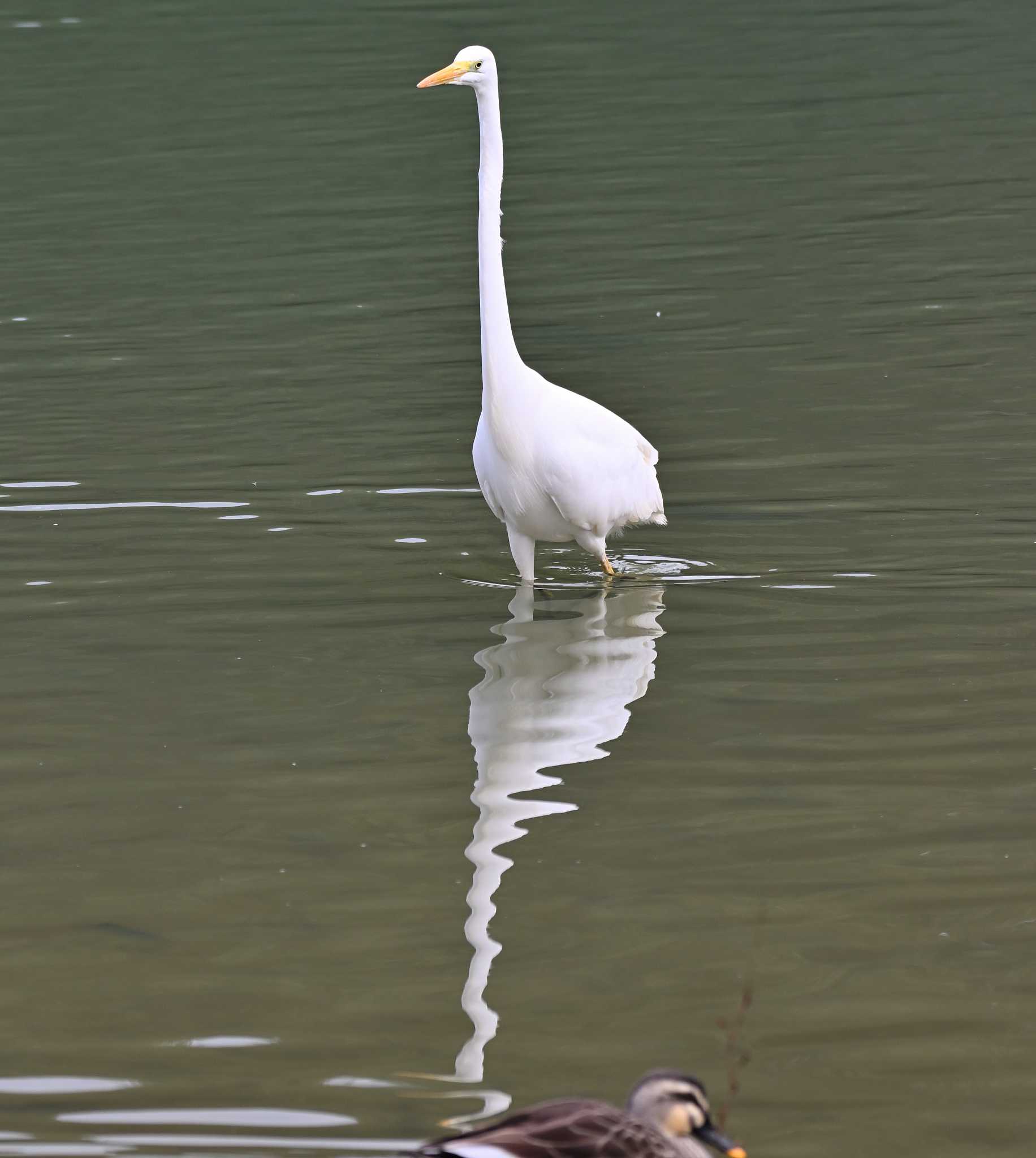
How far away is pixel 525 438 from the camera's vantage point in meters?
9.45

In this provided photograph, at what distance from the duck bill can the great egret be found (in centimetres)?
559

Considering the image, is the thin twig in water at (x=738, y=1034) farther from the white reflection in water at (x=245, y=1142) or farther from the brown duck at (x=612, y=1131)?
the white reflection in water at (x=245, y=1142)

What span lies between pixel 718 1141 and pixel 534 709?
14.4 feet

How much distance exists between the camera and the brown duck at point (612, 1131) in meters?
3.85

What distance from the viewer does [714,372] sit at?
13.8m

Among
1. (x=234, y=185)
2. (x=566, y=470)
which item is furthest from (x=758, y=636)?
(x=234, y=185)

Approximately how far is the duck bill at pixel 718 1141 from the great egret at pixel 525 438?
5591 mm

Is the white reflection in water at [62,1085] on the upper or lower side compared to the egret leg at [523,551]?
lower

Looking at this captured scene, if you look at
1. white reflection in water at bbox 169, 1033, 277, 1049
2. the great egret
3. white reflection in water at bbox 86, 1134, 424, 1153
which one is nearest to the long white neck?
the great egret

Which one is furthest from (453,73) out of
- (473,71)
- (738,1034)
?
(738,1034)

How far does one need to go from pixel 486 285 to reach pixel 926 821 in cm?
361

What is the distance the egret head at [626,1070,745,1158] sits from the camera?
399 cm

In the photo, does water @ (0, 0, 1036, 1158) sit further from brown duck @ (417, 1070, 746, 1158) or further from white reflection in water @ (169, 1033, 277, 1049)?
brown duck @ (417, 1070, 746, 1158)

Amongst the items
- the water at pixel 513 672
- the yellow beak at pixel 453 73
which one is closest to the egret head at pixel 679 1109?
the water at pixel 513 672
